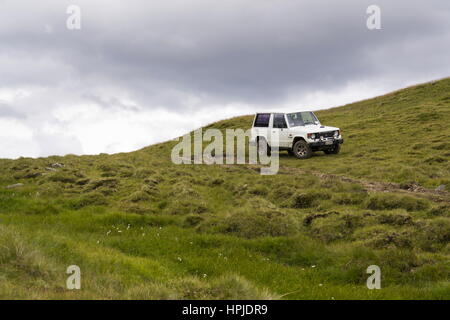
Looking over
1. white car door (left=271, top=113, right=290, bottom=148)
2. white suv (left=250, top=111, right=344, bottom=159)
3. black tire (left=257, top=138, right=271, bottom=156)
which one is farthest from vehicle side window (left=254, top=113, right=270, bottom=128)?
black tire (left=257, top=138, right=271, bottom=156)

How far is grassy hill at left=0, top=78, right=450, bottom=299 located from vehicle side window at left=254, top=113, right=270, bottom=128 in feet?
15.0

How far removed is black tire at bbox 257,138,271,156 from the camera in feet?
90.8

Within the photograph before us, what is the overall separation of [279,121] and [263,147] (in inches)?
85.5

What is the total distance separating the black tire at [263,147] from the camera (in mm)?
27677

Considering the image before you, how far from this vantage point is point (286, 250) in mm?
11234

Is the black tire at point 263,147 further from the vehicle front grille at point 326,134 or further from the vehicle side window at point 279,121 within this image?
the vehicle front grille at point 326,134

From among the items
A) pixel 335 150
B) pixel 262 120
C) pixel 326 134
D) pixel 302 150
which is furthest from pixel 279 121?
pixel 335 150

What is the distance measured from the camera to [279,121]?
26.8m

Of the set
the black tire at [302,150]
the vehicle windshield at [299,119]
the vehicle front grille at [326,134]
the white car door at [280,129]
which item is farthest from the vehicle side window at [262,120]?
the vehicle front grille at [326,134]

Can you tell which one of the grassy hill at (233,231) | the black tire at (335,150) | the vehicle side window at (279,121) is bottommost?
the grassy hill at (233,231)

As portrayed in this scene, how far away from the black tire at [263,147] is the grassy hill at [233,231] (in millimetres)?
4252
